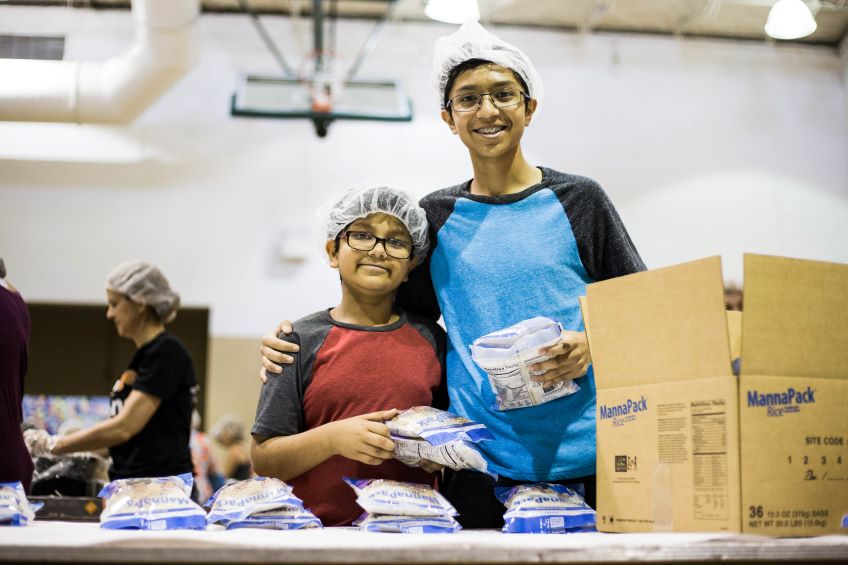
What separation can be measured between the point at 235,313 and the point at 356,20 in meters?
A: 2.67

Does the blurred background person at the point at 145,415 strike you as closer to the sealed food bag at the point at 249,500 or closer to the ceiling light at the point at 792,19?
the sealed food bag at the point at 249,500

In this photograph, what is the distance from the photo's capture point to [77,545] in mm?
985

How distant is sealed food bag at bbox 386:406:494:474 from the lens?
1.51 m

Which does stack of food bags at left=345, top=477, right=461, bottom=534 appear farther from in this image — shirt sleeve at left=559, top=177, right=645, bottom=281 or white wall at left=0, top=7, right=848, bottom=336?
white wall at left=0, top=7, right=848, bottom=336

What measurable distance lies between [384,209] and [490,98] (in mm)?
367

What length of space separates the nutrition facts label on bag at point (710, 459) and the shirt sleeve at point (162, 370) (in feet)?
6.93

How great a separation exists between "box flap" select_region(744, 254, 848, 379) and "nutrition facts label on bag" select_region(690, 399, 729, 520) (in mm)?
89

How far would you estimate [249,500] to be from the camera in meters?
1.53

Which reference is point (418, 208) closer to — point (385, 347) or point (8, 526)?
point (385, 347)

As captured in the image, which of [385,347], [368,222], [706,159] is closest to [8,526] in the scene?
[385,347]

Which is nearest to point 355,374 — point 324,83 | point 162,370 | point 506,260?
point 506,260

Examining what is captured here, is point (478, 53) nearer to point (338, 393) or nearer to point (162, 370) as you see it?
point (338, 393)

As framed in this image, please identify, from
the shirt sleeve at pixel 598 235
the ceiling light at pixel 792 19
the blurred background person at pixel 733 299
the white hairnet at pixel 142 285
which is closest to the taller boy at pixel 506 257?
the shirt sleeve at pixel 598 235

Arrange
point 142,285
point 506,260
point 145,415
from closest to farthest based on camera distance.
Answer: point 506,260 < point 145,415 < point 142,285
